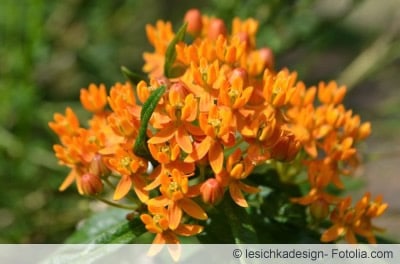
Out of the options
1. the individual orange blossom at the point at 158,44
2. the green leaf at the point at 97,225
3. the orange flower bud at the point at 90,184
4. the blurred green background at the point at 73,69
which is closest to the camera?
the orange flower bud at the point at 90,184

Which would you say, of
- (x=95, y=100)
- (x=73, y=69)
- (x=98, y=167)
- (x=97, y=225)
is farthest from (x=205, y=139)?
(x=73, y=69)

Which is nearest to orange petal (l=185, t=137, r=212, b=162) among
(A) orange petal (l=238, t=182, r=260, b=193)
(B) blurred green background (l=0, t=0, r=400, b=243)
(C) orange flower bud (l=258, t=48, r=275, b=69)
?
(A) orange petal (l=238, t=182, r=260, b=193)

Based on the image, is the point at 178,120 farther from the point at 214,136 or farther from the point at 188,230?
the point at 188,230

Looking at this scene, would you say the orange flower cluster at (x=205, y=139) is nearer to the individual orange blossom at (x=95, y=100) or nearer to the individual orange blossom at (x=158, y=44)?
the individual orange blossom at (x=95, y=100)

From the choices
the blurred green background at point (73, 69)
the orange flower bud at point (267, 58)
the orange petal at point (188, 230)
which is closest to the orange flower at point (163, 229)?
the orange petal at point (188, 230)

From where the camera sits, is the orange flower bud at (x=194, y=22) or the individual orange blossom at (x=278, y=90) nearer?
the individual orange blossom at (x=278, y=90)

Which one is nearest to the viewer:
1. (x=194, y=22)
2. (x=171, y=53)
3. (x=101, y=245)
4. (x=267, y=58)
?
(x=101, y=245)

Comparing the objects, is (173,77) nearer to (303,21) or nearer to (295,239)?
(295,239)

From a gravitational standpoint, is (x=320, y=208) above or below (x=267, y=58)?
below
